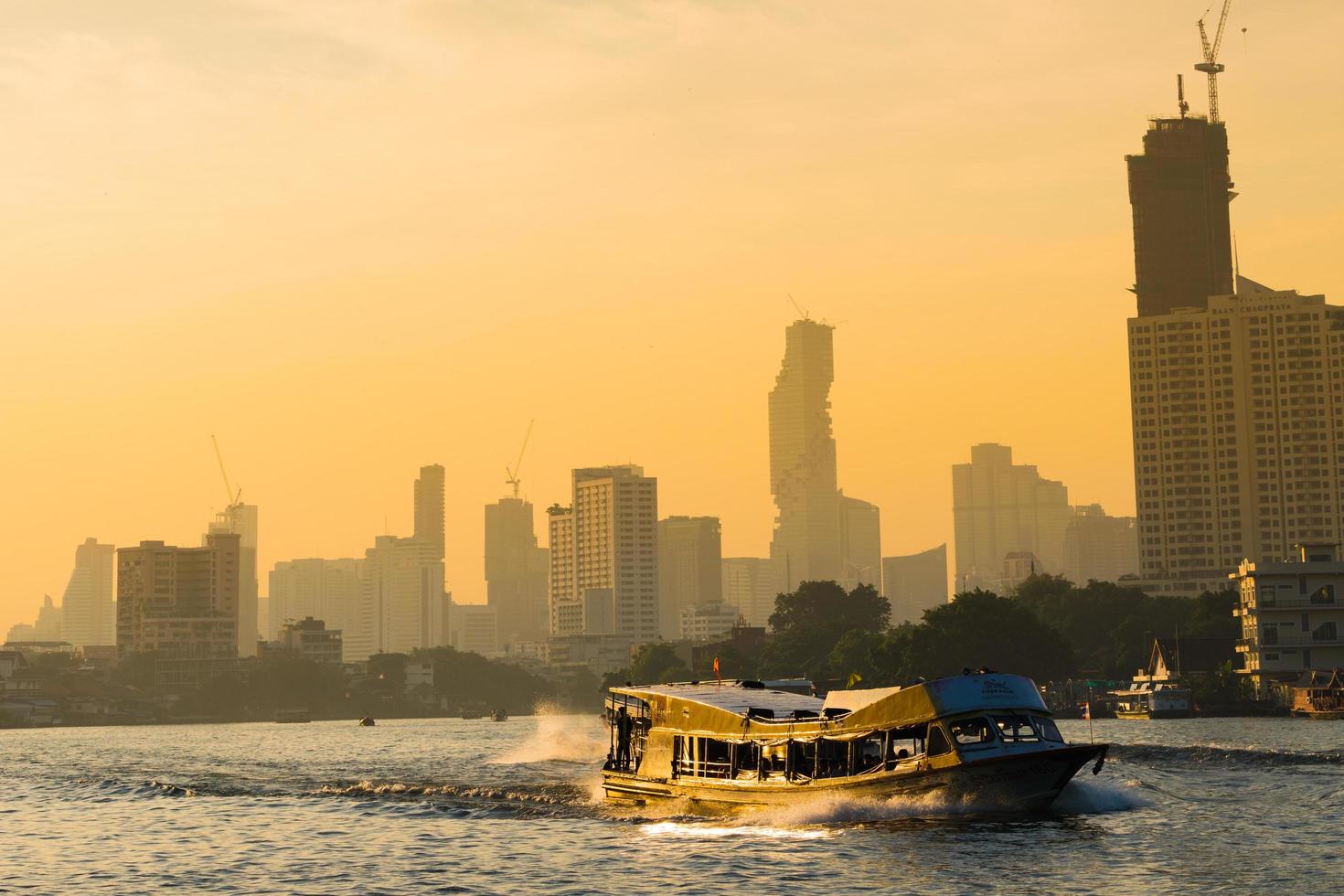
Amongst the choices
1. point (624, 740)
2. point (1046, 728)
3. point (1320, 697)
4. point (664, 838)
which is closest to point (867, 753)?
point (1046, 728)

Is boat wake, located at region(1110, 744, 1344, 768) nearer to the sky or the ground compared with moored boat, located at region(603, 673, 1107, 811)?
nearer to the ground

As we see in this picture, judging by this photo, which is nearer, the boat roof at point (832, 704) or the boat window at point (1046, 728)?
the boat roof at point (832, 704)

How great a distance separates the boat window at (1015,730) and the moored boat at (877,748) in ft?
0.11

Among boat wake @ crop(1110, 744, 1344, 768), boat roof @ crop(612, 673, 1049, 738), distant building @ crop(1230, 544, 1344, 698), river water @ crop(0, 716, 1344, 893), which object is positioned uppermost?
distant building @ crop(1230, 544, 1344, 698)

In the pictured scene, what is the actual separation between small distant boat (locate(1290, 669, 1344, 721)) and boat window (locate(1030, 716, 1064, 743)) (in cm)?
10735

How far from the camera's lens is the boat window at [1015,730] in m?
64.1

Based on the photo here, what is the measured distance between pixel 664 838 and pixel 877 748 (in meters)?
8.55

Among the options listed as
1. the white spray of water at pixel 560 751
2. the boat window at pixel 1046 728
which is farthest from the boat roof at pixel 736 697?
the white spray of water at pixel 560 751

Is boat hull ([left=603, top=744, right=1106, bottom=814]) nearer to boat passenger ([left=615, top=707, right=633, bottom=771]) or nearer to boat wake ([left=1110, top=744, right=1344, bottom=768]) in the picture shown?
boat passenger ([left=615, top=707, right=633, bottom=771])

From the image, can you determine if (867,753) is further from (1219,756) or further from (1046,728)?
(1219,756)

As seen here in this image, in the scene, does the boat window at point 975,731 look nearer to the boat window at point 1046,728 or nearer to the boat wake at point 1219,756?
the boat window at point 1046,728

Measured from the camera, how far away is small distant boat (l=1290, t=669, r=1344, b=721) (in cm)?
16838

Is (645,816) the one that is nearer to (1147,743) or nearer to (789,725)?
(789,725)

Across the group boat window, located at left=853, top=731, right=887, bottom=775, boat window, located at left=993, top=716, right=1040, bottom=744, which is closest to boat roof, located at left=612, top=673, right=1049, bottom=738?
boat window, located at left=993, top=716, right=1040, bottom=744
